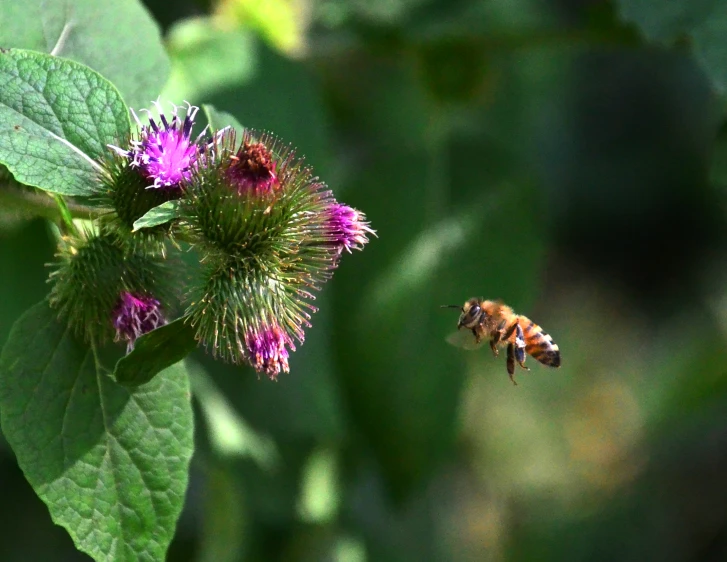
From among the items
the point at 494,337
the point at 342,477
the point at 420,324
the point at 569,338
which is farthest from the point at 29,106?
the point at 569,338

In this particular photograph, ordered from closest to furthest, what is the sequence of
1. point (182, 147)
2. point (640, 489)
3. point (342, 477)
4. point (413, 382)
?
point (182, 147), point (413, 382), point (342, 477), point (640, 489)

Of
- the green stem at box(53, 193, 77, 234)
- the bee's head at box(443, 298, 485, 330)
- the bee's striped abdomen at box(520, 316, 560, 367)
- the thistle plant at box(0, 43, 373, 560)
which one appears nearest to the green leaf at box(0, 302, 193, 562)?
the thistle plant at box(0, 43, 373, 560)

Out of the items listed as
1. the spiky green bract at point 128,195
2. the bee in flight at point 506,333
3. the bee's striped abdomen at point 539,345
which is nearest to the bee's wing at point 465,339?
the bee in flight at point 506,333

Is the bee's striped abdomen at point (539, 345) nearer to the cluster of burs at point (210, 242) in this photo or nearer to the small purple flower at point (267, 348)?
the cluster of burs at point (210, 242)

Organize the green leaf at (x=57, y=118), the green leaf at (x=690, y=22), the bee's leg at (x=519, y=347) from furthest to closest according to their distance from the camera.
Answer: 1. the green leaf at (x=690, y=22)
2. the bee's leg at (x=519, y=347)
3. the green leaf at (x=57, y=118)

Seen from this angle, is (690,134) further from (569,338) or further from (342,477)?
(342,477)

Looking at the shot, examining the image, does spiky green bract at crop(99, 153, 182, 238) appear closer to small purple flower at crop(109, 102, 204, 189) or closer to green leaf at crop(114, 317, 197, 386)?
small purple flower at crop(109, 102, 204, 189)

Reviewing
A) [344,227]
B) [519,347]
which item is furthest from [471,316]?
[344,227]
